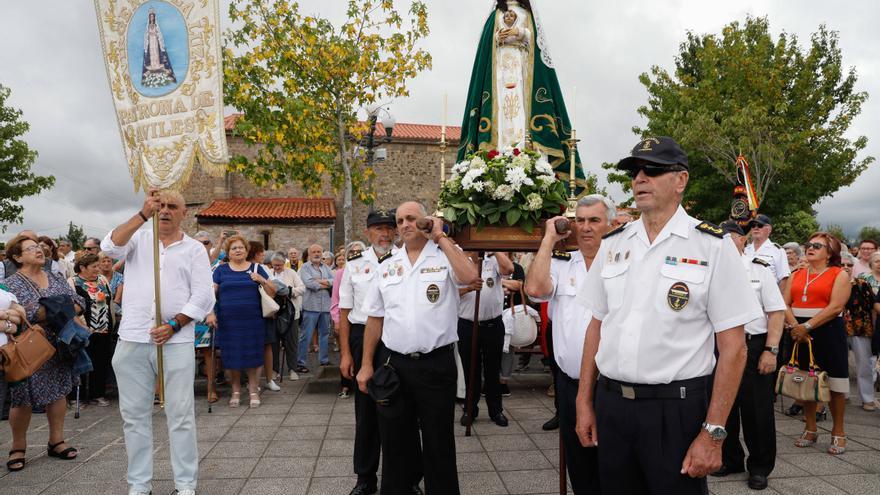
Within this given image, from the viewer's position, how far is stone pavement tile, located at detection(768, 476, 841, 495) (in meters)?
4.07

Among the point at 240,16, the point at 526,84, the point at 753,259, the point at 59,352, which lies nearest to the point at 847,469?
the point at 753,259

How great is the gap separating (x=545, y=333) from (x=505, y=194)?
132 inches

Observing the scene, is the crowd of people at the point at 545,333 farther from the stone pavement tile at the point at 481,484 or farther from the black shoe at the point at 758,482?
the stone pavement tile at the point at 481,484

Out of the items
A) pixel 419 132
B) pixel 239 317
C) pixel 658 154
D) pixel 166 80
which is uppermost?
pixel 419 132

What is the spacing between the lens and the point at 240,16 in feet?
50.2

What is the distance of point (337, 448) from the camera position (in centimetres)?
520

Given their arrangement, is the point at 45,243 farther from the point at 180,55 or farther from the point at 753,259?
the point at 753,259

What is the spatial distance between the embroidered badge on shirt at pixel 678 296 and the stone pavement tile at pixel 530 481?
2465 mm

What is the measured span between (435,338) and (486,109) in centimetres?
342

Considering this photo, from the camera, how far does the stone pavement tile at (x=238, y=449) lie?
5.02 metres

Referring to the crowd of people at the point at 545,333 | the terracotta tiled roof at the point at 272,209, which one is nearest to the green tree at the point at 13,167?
the terracotta tiled roof at the point at 272,209

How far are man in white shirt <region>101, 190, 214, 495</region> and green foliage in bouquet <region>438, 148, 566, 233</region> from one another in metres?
2.07

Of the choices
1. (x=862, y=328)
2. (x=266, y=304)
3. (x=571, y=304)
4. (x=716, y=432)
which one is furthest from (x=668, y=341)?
(x=862, y=328)

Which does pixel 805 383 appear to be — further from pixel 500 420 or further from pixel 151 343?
pixel 151 343
